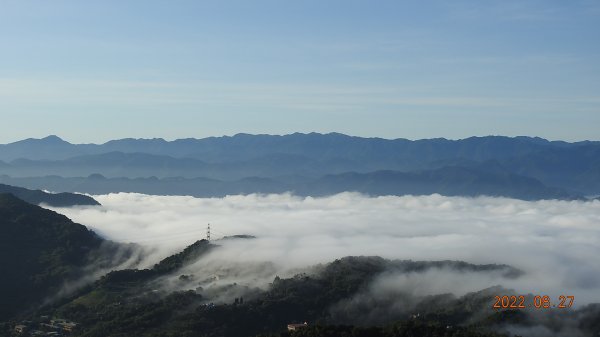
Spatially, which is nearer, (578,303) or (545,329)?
(545,329)

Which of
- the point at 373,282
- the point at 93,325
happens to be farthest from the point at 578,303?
the point at 93,325

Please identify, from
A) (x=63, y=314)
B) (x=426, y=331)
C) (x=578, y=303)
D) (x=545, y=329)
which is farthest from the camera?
(x=63, y=314)

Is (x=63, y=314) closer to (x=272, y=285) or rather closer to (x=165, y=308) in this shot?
(x=165, y=308)
